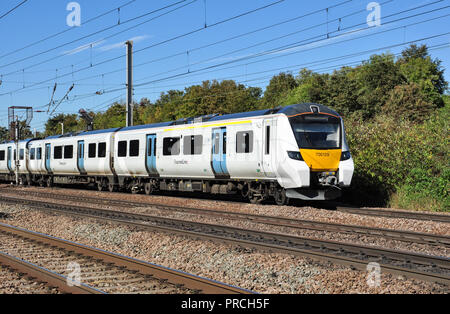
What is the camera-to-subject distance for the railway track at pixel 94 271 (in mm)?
6309

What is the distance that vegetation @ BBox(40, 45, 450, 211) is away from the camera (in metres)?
17.1

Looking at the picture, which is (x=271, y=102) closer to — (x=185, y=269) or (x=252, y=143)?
(x=252, y=143)

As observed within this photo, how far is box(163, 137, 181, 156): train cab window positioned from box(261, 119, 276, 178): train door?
484 centimetres

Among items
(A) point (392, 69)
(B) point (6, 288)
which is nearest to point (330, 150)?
(B) point (6, 288)

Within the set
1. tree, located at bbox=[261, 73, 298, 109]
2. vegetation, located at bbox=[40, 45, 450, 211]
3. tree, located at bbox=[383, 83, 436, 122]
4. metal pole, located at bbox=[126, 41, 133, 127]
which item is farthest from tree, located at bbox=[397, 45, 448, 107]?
metal pole, located at bbox=[126, 41, 133, 127]

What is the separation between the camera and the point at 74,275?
716 cm

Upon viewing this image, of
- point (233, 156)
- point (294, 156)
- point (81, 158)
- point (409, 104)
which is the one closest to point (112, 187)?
point (81, 158)

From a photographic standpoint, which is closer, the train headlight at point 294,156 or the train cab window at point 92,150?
the train headlight at point 294,156

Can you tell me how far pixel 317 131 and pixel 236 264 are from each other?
815 centimetres

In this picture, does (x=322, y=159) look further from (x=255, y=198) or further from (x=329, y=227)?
(x=329, y=227)

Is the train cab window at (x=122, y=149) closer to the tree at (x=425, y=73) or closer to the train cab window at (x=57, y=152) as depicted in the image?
the train cab window at (x=57, y=152)

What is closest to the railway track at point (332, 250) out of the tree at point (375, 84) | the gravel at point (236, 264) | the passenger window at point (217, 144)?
the gravel at point (236, 264)

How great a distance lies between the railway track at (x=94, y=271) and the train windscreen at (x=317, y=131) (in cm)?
799
